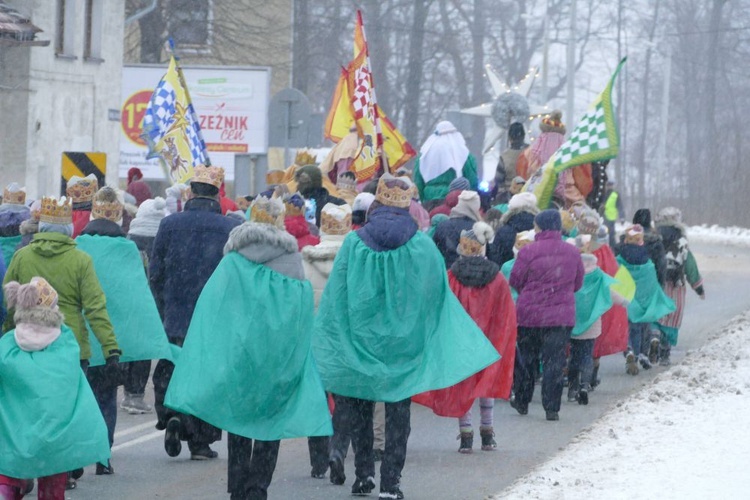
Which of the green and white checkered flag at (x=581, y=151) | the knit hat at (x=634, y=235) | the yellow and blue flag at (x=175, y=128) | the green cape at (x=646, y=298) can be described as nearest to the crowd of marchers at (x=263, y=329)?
the green and white checkered flag at (x=581, y=151)

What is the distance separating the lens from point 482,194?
1656 cm

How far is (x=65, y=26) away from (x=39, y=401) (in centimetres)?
2111

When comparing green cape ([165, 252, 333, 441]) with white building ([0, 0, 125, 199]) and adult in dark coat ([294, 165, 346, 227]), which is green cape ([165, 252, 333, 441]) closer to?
adult in dark coat ([294, 165, 346, 227])

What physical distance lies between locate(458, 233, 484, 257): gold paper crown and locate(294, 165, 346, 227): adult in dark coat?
321 centimetres

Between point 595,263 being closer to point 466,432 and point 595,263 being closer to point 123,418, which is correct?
point 466,432

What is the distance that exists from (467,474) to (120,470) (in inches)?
84.4

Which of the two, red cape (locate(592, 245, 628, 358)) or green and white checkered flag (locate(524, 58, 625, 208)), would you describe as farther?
green and white checkered flag (locate(524, 58, 625, 208))

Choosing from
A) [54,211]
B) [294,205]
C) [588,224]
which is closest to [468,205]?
[588,224]

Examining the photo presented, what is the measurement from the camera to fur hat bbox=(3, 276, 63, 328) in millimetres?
7816

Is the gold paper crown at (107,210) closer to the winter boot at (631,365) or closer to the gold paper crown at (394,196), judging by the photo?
the gold paper crown at (394,196)

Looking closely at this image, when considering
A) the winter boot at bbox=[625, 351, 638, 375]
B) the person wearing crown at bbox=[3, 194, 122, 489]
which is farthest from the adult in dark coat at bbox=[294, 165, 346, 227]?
the person wearing crown at bbox=[3, 194, 122, 489]

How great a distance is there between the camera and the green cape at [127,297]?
387 inches

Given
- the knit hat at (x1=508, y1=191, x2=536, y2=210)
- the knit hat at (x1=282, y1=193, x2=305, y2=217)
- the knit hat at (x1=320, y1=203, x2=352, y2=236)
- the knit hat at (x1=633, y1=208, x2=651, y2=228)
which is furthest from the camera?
the knit hat at (x1=633, y1=208, x2=651, y2=228)

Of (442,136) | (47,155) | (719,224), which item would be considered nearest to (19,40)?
(47,155)
